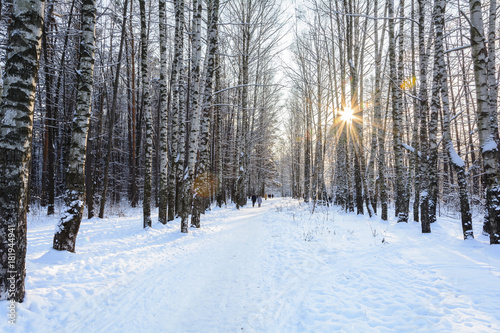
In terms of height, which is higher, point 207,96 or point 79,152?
point 207,96

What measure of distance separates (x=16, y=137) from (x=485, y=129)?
922 centimetres

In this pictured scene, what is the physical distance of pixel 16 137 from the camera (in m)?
3.19

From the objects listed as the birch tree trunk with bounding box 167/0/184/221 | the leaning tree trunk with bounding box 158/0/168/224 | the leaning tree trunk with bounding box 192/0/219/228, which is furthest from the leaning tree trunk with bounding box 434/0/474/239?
the leaning tree trunk with bounding box 158/0/168/224

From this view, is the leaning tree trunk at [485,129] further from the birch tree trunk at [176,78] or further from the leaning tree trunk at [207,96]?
the birch tree trunk at [176,78]

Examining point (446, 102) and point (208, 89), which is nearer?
point (446, 102)

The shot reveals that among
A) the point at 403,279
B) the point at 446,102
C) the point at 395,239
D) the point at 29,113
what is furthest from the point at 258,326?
the point at 446,102

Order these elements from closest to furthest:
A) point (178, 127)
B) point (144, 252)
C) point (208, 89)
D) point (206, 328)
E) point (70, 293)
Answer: point (206, 328) < point (70, 293) < point (144, 252) < point (208, 89) < point (178, 127)

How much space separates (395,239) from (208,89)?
29.9 ft

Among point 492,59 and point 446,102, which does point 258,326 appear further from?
point 492,59

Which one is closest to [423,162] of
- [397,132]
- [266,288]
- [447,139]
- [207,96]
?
[447,139]

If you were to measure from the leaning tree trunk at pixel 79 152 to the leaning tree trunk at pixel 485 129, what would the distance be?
30.5ft

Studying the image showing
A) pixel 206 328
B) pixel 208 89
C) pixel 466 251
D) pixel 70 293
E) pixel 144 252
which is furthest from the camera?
pixel 208 89

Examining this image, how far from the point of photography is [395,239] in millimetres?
7434

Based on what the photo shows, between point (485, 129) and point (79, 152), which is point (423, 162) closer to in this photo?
point (485, 129)
